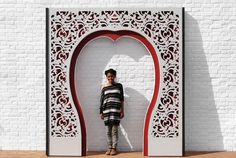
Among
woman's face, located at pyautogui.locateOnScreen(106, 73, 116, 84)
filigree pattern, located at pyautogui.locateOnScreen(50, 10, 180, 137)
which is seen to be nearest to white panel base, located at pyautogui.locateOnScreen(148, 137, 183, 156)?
filigree pattern, located at pyautogui.locateOnScreen(50, 10, 180, 137)

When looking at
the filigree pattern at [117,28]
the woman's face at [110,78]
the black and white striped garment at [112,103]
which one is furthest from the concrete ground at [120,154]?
the woman's face at [110,78]

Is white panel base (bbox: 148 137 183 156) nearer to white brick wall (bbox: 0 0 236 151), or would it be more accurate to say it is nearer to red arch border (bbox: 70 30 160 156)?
red arch border (bbox: 70 30 160 156)

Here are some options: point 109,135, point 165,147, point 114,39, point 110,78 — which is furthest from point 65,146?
point 114,39

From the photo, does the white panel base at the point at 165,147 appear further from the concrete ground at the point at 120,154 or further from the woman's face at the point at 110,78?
the woman's face at the point at 110,78

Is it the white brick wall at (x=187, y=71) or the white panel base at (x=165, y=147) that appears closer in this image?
the white panel base at (x=165, y=147)

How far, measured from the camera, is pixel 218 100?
23.9 feet

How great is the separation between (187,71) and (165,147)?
4.43 feet

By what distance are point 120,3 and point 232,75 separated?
2282mm

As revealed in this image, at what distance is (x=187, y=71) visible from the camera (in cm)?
726

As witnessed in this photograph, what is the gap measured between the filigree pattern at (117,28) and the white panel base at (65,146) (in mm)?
85

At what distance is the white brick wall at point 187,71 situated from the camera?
23.7 ft

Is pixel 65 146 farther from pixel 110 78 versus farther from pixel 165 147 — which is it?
pixel 165 147

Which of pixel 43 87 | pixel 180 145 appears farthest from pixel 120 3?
pixel 180 145

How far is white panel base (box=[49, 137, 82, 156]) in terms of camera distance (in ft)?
23.0
